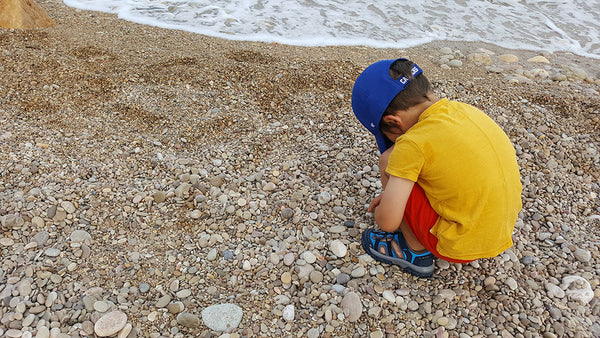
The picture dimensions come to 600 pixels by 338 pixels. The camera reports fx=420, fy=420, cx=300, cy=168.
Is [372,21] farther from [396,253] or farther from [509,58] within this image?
[396,253]

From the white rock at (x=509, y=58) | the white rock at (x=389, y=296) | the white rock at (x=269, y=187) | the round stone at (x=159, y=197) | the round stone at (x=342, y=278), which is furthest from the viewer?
the white rock at (x=509, y=58)

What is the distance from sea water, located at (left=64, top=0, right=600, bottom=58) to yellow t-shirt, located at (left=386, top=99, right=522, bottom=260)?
176 inches

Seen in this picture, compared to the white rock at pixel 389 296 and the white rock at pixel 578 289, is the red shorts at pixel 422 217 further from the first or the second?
the white rock at pixel 578 289

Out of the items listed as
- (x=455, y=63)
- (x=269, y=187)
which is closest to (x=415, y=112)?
(x=269, y=187)

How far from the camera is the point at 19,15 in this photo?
5.39 metres

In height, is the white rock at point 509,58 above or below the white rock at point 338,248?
above

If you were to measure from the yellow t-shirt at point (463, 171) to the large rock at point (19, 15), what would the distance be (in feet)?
18.0

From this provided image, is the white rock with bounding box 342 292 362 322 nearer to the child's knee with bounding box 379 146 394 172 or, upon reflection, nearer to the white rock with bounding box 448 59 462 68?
the child's knee with bounding box 379 146 394 172

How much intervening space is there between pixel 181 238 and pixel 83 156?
4.00 feet

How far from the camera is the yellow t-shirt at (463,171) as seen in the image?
200 centimetres

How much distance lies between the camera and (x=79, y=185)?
303cm

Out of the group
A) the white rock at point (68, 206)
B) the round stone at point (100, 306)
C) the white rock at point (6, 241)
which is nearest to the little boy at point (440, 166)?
the round stone at point (100, 306)

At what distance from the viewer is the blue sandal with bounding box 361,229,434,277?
2.48 meters

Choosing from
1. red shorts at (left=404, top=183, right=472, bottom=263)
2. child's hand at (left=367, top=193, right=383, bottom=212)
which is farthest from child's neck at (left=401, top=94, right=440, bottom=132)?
child's hand at (left=367, top=193, right=383, bottom=212)
